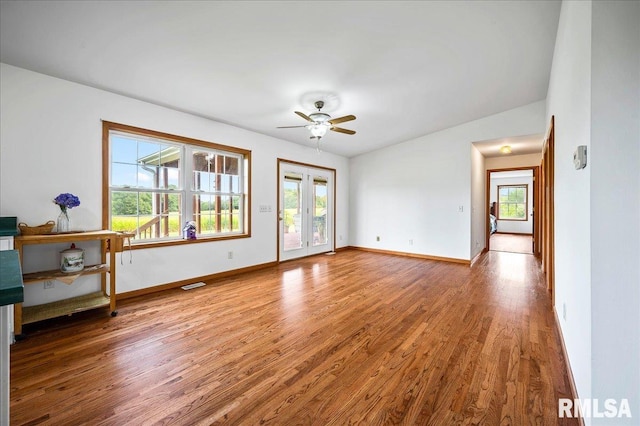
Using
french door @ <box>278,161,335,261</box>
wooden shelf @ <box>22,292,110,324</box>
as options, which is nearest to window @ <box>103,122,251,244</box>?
wooden shelf @ <box>22,292,110,324</box>

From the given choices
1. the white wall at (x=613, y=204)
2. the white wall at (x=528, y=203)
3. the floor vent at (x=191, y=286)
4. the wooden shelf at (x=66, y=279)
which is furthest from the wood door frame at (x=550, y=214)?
the white wall at (x=528, y=203)

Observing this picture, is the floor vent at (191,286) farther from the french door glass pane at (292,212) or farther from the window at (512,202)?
the window at (512,202)

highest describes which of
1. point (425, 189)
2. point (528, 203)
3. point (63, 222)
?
point (425, 189)

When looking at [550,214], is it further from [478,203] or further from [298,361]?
[298,361]

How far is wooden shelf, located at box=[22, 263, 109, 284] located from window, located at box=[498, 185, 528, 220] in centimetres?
1315

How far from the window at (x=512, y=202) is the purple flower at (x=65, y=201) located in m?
13.3

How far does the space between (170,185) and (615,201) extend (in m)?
4.47

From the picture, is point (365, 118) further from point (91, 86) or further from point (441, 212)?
point (91, 86)

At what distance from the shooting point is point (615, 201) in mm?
1210

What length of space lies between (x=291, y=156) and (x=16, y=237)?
13.5 feet

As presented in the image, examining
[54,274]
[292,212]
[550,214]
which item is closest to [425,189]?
[550,214]

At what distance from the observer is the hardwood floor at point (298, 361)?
5.14 feet

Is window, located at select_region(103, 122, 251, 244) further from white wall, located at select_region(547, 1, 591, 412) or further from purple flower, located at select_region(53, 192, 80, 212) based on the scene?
white wall, located at select_region(547, 1, 591, 412)

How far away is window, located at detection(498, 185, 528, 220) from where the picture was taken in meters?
11.0
